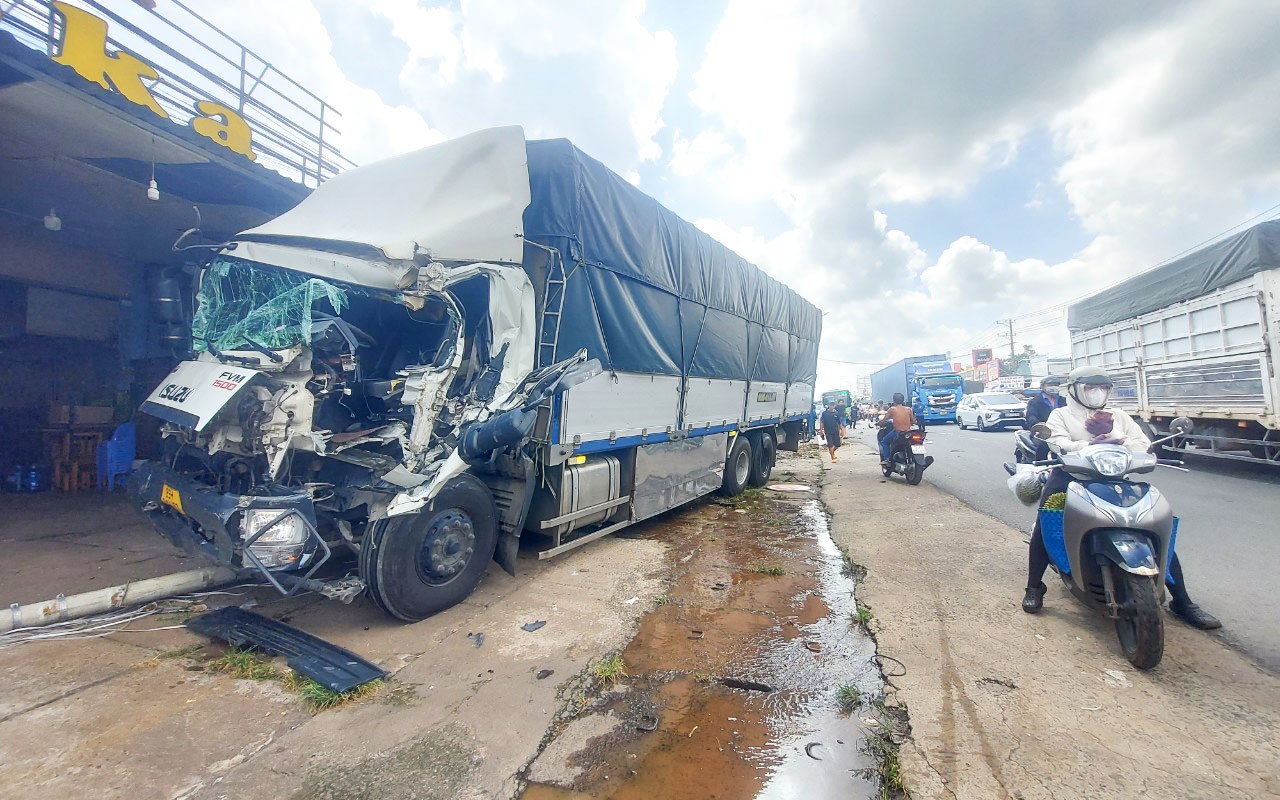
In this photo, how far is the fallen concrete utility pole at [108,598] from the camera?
126 inches

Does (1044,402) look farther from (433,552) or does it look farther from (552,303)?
(433,552)

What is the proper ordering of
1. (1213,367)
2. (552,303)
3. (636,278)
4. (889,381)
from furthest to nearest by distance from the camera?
(889,381)
(1213,367)
(636,278)
(552,303)

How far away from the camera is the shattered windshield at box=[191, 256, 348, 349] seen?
11.5 ft

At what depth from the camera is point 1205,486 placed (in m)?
7.50

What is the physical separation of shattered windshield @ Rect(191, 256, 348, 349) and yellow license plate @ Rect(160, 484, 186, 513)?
106 cm

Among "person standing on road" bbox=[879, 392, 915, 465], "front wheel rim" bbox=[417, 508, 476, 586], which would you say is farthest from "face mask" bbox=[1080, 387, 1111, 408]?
"person standing on road" bbox=[879, 392, 915, 465]

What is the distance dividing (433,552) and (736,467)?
5.37 meters

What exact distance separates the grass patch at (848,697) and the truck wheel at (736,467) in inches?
195

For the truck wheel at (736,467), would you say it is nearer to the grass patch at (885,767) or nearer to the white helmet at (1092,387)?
the white helmet at (1092,387)

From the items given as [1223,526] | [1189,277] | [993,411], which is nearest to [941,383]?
[993,411]

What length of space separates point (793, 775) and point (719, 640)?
4.02ft

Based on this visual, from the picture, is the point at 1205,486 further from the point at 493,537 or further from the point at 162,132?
the point at 162,132

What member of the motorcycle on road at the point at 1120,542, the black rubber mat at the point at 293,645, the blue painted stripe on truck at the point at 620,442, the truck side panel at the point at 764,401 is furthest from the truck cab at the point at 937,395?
the black rubber mat at the point at 293,645

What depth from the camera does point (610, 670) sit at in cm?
287
